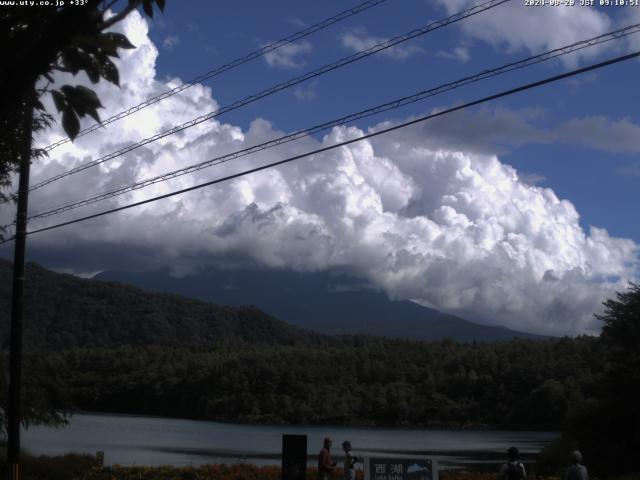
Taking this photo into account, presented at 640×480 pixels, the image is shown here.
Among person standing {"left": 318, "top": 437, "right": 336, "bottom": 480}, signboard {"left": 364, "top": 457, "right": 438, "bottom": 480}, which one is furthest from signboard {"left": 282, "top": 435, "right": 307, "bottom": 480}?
signboard {"left": 364, "top": 457, "right": 438, "bottom": 480}

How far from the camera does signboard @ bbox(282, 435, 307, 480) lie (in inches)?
704

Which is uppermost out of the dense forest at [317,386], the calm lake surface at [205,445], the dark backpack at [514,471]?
the dense forest at [317,386]

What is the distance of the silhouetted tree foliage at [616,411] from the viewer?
34.1 m

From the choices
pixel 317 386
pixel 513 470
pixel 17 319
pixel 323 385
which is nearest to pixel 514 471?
pixel 513 470

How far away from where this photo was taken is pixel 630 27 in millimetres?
12102

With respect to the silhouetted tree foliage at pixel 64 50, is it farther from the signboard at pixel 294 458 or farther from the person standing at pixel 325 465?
the person standing at pixel 325 465

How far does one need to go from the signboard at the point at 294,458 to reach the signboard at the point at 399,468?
269 centimetres

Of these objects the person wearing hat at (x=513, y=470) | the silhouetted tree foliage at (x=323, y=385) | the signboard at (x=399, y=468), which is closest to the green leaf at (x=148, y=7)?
the person wearing hat at (x=513, y=470)

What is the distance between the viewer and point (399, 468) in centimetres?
1547

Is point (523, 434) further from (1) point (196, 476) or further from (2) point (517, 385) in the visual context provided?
(1) point (196, 476)

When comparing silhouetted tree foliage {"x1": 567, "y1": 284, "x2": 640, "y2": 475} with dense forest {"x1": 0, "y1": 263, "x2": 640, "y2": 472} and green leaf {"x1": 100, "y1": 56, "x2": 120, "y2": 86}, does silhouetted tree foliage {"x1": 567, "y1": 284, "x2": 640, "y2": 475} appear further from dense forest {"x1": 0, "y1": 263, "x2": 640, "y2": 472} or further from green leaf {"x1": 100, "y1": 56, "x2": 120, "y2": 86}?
dense forest {"x1": 0, "y1": 263, "x2": 640, "y2": 472}

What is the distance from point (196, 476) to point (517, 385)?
3203 inches

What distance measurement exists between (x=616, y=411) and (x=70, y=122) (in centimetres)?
3283

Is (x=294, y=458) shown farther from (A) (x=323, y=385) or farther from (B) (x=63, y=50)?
(A) (x=323, y=385)
